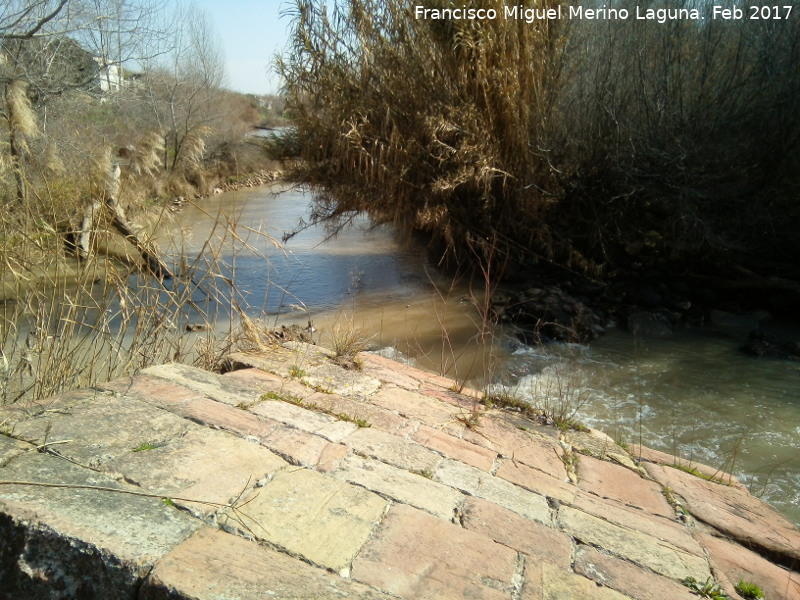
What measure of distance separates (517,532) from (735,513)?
1.29m

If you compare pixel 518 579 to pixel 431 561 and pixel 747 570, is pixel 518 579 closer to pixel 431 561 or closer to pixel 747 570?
pixel 431 561

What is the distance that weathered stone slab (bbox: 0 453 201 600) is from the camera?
1410 mm

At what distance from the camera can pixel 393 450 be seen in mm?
2445

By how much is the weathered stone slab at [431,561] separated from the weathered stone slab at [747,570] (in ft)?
2.87

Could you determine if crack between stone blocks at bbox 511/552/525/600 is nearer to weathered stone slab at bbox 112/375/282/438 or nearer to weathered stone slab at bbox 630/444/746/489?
weathered stone slab at bbox 112/375/282/438

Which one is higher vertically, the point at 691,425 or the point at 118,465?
the point at 118,465

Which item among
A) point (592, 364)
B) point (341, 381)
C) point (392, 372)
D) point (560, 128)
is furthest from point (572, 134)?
point (341, 381)

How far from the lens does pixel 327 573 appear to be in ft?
4.96

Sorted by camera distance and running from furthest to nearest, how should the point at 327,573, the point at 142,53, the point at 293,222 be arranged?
→ the point at 293,222
the point at 142,53
the point at 327,573

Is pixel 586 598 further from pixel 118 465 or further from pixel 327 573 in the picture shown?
pixel 118 465

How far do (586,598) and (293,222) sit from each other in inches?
440

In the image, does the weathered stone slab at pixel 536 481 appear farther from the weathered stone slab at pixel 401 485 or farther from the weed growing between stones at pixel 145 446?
the weed growing between stones at pixel 145 446

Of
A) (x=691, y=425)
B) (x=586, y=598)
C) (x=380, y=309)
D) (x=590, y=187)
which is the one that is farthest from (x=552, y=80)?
(x=586, y=598)

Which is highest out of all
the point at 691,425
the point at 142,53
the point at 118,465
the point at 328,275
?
the point at 142,53
